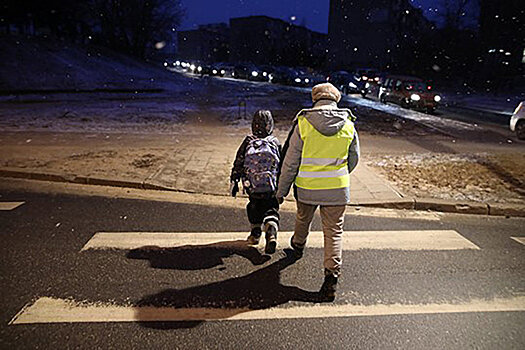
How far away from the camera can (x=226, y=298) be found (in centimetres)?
337

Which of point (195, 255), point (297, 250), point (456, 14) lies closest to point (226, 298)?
point (195, 255)

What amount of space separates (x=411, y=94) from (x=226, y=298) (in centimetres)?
1937

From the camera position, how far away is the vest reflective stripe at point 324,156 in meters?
3.39

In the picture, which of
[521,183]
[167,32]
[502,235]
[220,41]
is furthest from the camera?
[220,41]

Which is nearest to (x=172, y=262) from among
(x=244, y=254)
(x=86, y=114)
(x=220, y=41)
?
(x=244, y=254)

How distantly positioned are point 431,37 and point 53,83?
3639 centimetres

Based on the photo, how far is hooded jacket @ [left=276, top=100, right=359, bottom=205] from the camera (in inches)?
131

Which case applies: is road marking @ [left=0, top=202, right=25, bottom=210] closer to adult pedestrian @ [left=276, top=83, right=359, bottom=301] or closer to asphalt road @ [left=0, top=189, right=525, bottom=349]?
asphalt road @ [left=0, top=189, right=525, bottom=349]

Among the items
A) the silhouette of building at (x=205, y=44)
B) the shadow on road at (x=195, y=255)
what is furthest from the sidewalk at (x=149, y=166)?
the silhouette of building at (x=205, y=44)

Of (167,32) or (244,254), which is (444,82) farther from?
(244,254)

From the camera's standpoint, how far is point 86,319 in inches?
118

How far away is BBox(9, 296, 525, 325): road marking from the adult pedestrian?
0.29 meters

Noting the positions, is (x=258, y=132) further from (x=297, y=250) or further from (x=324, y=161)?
(x=297, y=250)

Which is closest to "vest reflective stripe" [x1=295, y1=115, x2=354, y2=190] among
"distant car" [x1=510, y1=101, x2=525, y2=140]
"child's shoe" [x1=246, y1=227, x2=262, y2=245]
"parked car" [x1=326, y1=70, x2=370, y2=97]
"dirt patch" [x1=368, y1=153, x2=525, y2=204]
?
"child's shoe" [x1=246, y1=227, x2=262, y2=245]
